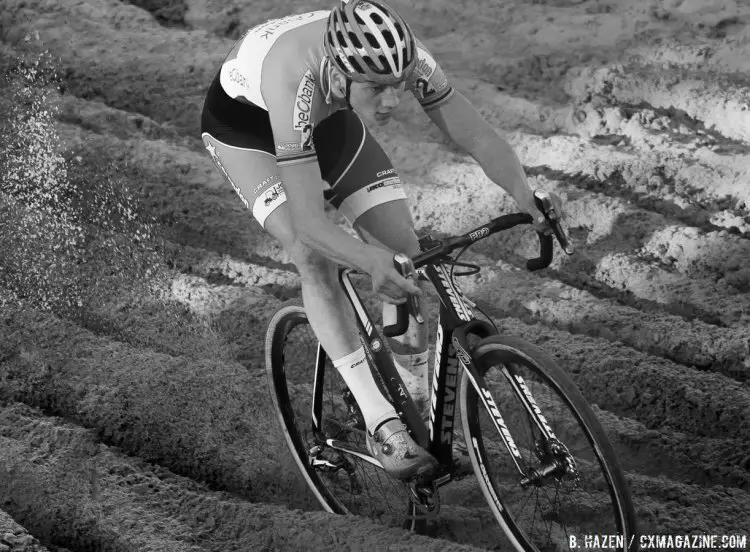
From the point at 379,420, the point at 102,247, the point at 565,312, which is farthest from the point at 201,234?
the point at 379,420

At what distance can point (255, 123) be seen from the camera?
3504 mm

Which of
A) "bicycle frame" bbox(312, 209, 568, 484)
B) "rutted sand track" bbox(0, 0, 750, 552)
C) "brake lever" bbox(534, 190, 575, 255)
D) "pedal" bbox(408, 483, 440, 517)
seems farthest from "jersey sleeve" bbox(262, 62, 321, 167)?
"rutted sand track" bbox(0, 0, 750, 552)

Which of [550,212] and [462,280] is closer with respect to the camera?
[550,212]

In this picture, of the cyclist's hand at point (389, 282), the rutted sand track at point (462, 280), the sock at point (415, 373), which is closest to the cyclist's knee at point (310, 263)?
the sock at point (415, 373)

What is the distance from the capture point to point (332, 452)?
378 centimetres

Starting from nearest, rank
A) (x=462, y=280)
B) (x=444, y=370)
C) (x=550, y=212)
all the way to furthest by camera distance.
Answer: (x=550, y=212), (x=444, y=370), (x=462, y=280)

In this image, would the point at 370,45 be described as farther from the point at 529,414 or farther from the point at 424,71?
the point at 529,414

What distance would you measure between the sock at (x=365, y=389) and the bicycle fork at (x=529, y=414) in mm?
356

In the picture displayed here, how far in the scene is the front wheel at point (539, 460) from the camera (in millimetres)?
2824

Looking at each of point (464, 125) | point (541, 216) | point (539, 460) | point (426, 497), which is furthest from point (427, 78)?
point (426, 497)

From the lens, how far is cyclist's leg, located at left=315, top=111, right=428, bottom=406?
3498 mm

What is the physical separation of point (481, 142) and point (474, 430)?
0.91m

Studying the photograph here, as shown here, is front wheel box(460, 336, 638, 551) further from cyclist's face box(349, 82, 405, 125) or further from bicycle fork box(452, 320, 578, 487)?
cyclist's face box(349, 82, 405, 125)

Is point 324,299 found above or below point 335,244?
below
